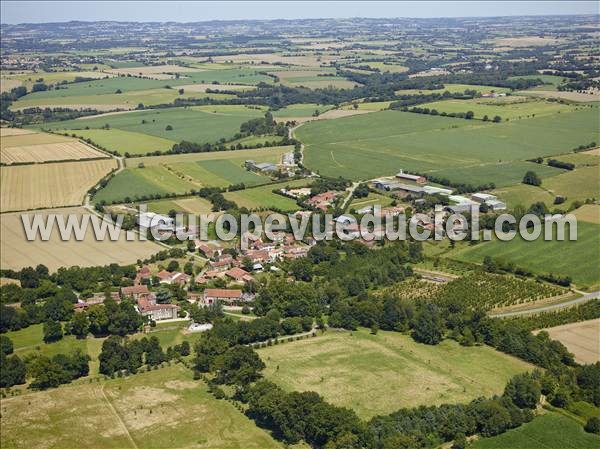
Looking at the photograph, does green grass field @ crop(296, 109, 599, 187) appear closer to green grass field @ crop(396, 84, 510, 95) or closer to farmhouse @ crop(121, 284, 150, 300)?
green grass field @ crop(396, 84, 510, 95)

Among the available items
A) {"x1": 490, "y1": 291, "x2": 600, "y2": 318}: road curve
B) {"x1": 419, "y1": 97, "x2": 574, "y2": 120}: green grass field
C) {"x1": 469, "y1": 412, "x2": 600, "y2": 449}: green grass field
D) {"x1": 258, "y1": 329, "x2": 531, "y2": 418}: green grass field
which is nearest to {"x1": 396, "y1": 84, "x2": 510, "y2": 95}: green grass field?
{"x1": 419, "y1": 97, "x2": 574, "y2": 120}: green grass field

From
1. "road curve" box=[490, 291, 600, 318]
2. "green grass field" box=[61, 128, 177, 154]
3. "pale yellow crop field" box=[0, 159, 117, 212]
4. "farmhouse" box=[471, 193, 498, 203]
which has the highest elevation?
"green grass field" box=[61, 128, 177, 154]

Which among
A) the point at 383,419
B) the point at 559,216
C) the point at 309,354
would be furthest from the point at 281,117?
the point at 383,419

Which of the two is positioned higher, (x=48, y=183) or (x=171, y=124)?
(x=171, y=124)

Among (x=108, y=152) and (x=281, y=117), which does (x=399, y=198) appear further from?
(x=281, y=117)

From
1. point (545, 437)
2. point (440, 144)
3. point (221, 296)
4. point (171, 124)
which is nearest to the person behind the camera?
point (545, 437)

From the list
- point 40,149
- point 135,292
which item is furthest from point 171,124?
point 135,292

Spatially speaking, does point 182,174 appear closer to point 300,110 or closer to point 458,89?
point 300,110
